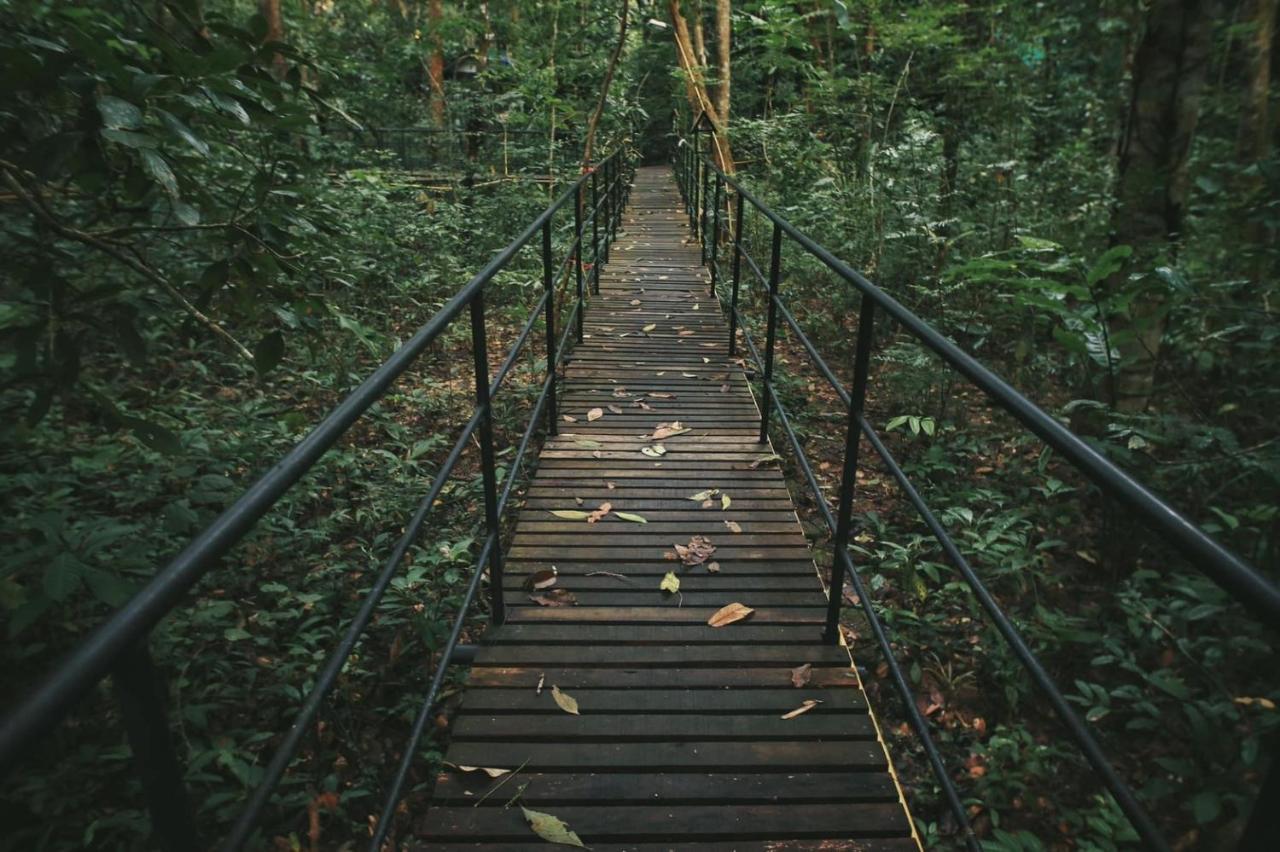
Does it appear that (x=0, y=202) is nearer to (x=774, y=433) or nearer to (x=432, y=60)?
(x=774, y=433)

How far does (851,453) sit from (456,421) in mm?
4124

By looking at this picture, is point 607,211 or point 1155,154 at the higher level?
point 1155,154

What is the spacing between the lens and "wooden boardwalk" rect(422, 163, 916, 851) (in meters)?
1.85

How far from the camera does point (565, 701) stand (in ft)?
7.27

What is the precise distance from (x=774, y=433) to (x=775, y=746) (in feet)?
10.8

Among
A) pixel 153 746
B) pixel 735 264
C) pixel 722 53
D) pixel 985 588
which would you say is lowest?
pixel 985 588

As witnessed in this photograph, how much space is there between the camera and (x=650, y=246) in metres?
10.5

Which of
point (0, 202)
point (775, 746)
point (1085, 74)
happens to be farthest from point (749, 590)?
point (1085, 74)

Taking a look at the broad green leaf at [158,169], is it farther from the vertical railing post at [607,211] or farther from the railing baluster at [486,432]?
the vertical railing post at [607,211]

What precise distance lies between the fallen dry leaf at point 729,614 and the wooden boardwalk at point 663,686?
4 cm

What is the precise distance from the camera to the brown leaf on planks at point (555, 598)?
270 centimetres

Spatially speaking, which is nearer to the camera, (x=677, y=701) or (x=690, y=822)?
(x=690, y=822)

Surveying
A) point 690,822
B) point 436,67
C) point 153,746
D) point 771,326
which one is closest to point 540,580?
point 690,822

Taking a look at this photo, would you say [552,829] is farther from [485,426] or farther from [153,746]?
[153,746]
